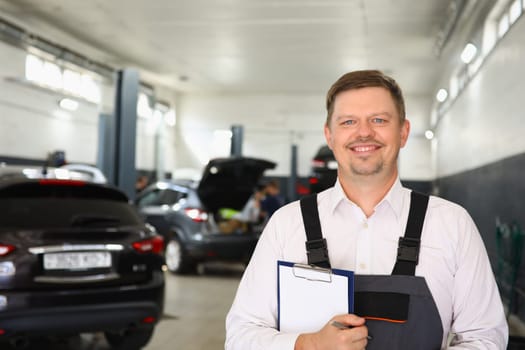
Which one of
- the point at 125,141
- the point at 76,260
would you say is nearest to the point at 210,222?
the point at 125,141

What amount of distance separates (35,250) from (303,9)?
23.7 feet

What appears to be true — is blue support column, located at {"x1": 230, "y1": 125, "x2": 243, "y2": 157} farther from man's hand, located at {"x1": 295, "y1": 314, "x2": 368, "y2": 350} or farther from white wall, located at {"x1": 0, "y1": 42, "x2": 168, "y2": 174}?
man's hand, located at {"x1": 295, "y1": 314, "x2": 368, "y2": 350}

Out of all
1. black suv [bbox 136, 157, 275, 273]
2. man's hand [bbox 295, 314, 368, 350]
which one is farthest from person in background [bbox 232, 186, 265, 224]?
man's hand [bbox 295, 314, 368, 350]

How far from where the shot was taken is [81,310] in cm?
402

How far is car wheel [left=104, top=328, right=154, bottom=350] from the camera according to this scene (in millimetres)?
4980

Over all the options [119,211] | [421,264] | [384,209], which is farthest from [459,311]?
[119,211]

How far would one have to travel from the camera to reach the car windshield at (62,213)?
159 inches

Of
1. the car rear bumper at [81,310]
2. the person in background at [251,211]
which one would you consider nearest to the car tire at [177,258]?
the person in background at [251,211]

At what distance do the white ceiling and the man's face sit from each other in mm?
8378

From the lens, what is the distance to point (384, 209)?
5.24 ft

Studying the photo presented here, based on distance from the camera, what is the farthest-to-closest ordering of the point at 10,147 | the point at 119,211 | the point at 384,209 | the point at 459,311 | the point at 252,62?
the point at 252,62
the point at 10,147
the point at 119,211
the point at 384,209
the point at 459,311

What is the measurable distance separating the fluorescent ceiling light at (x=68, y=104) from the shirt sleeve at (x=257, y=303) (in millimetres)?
12472

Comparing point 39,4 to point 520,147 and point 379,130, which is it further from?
point 379,130

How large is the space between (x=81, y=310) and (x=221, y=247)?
538 cm
